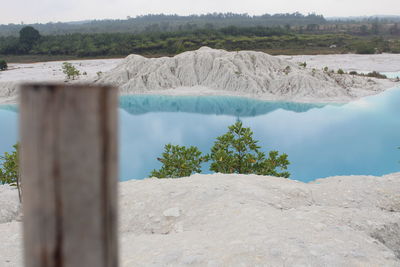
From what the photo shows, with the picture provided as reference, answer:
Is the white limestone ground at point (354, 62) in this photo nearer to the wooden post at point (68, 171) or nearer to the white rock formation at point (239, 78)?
the white rock formation at point (239, 78)

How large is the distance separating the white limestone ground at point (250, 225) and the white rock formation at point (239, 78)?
103 feet

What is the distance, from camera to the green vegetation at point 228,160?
13820 mm

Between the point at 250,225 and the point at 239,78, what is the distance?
38003 millimetres

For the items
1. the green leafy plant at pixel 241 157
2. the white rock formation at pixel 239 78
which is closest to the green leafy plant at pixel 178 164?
the green leafy plant at pixel 241 157

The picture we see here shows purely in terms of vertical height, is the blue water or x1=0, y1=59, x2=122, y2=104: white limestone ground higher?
x1=0, y1=59, x2=122, y2=104: white limestone ground

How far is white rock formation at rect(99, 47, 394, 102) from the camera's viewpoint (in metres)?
40.8

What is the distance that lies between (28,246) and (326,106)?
38885 millimetres

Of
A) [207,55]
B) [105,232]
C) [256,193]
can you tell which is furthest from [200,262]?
[207,55]

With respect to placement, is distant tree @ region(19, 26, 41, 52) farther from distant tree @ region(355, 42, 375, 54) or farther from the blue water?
distant tree @ region(355, 42, 375, 54)

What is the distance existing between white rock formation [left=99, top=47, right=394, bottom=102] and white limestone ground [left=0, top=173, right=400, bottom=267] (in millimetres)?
31274

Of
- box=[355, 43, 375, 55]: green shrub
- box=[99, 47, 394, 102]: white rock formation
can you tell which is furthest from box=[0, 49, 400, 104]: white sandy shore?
box=[355, 43, 375, 55]: green shrub

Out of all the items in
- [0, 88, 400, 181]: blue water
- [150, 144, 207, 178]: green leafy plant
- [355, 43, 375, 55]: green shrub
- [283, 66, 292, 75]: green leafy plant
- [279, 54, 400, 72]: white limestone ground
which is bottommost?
[0, 88, 400, 181]: blue water

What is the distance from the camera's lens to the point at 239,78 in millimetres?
43656

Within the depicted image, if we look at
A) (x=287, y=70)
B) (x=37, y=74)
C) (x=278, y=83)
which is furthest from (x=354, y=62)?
(x=37, y=74)
